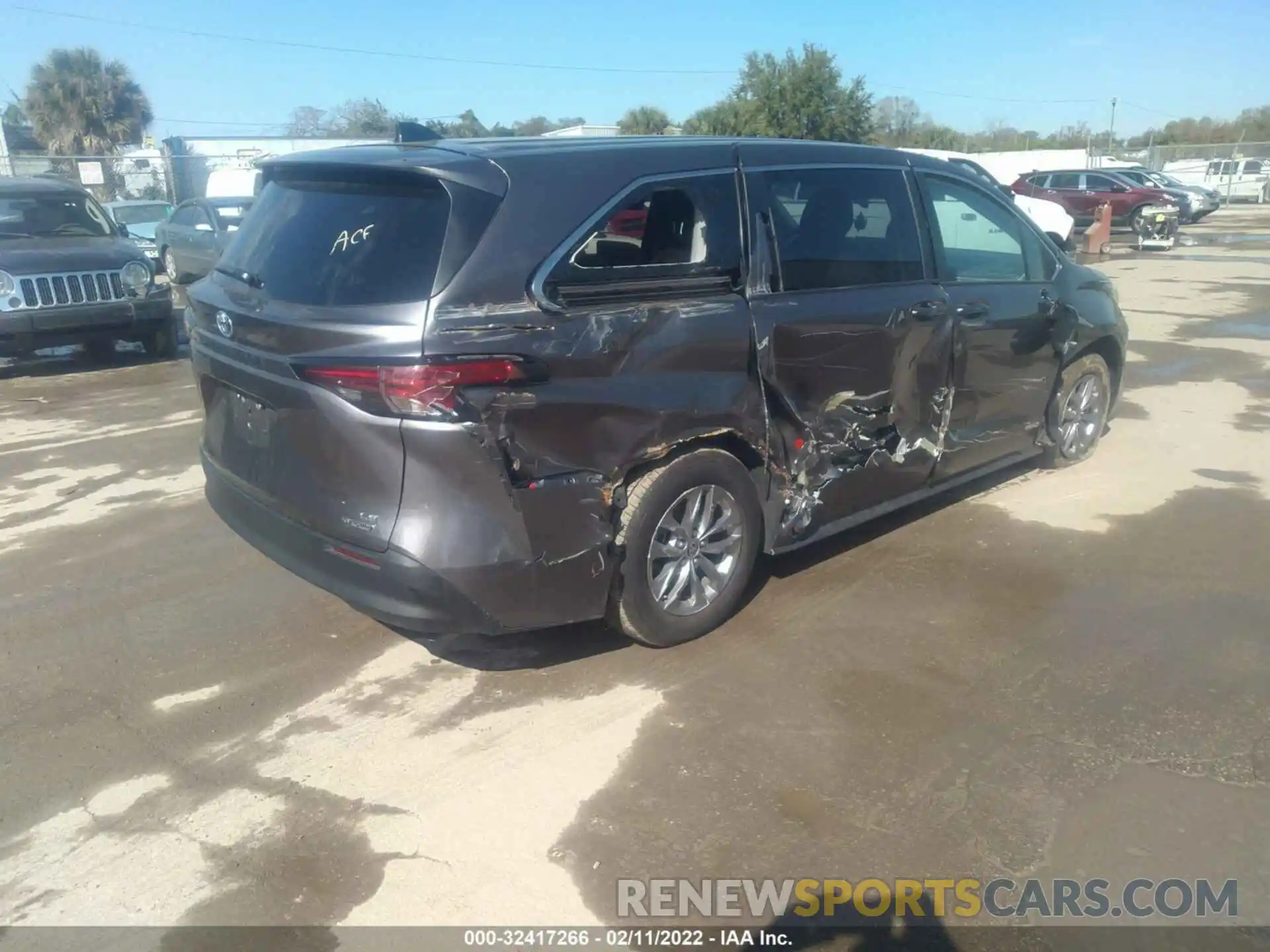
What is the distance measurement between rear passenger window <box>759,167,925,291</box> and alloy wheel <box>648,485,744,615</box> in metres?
0.98

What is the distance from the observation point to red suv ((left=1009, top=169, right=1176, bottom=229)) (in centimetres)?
2762

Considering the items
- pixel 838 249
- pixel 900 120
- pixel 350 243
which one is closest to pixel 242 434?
pixel 350 243

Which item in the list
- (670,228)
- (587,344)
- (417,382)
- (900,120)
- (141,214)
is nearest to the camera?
(417,382)

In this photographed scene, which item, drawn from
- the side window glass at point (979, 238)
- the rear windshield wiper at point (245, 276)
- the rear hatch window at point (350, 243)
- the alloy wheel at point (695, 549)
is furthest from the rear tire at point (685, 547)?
the side window glass at point (979, 238)

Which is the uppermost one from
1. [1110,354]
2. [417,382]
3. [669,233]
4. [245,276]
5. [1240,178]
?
[669,233]

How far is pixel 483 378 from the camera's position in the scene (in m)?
3.31

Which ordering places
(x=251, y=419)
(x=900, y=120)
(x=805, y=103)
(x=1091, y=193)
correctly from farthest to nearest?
(x=900, y=120) < (x=805, y=103) < (x=1091, y=193) < (x=251, y=419)

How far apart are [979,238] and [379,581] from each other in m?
3.90

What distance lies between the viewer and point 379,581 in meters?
3.42

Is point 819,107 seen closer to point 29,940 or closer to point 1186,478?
point 1186,478

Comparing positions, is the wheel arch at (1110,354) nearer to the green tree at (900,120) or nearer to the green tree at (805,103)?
the green tree at (805,103)

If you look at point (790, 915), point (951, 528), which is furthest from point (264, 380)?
point (951, 528)

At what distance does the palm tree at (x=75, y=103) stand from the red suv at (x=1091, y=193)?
35.0m

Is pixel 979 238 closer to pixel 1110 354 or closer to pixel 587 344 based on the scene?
pixel 1110 354
